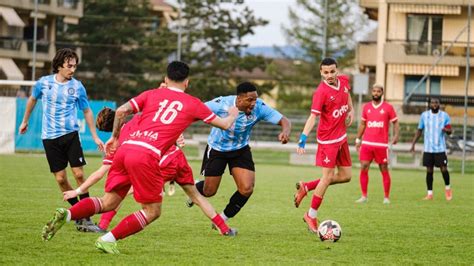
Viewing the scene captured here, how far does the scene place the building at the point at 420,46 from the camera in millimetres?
48219

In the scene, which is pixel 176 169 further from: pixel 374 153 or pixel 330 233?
pixel 374 153

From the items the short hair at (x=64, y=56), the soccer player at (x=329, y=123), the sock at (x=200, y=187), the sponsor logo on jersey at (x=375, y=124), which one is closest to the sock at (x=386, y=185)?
the sponsor logo on jersey at (x=375, y=124)

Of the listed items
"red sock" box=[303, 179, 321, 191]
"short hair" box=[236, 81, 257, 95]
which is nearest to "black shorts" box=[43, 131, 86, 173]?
"short hair" box=[236, 81, 257, 95]

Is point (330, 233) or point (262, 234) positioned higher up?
point (330, 233)

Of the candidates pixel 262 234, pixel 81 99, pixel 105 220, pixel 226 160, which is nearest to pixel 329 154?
pixel 226 160

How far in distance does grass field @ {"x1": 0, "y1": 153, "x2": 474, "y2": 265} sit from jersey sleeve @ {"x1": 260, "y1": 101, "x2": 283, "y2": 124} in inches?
54.3

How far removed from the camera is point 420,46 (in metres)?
49.0

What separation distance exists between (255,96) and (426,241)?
2625 mm

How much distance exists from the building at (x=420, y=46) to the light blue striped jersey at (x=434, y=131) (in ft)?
85.1

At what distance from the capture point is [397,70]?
164 ft

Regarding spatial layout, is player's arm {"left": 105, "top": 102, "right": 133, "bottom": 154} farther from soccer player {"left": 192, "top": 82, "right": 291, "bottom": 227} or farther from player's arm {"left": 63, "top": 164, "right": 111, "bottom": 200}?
soccer player {"left": 192, "top": 82, "right": 291, "bottom": 227}

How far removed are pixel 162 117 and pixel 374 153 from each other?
1087 cm

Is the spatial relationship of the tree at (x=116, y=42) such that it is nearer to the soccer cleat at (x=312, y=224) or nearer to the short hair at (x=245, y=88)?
the soccer cleat at (x=312, y=224)

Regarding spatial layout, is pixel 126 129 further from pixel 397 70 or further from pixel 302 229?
pixel 397 70
